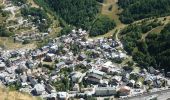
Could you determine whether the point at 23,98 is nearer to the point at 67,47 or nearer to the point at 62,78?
the point at 62,78

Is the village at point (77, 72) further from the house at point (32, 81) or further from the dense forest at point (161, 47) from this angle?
the dense forest at point (161, 47)

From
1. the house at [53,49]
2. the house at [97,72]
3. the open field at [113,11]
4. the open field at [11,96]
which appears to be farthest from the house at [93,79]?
the open field at [113,11]

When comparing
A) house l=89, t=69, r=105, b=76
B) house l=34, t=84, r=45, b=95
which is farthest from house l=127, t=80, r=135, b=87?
house l=34, t=84, r=45, b=95

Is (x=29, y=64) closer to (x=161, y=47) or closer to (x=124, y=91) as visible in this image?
(x=124, y=91)

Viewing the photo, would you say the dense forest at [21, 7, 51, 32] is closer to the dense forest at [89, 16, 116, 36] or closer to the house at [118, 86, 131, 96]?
the dense forest at [89, 16, 116, 36]

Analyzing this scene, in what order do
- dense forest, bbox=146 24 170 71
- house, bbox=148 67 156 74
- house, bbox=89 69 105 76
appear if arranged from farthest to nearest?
1. dense forest, bbox=146 24 170 71
2. house, bbox=148 67 156 74
3. house, bbox=89 69 105 76

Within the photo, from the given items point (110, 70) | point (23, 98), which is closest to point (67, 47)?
point (110, 70)
